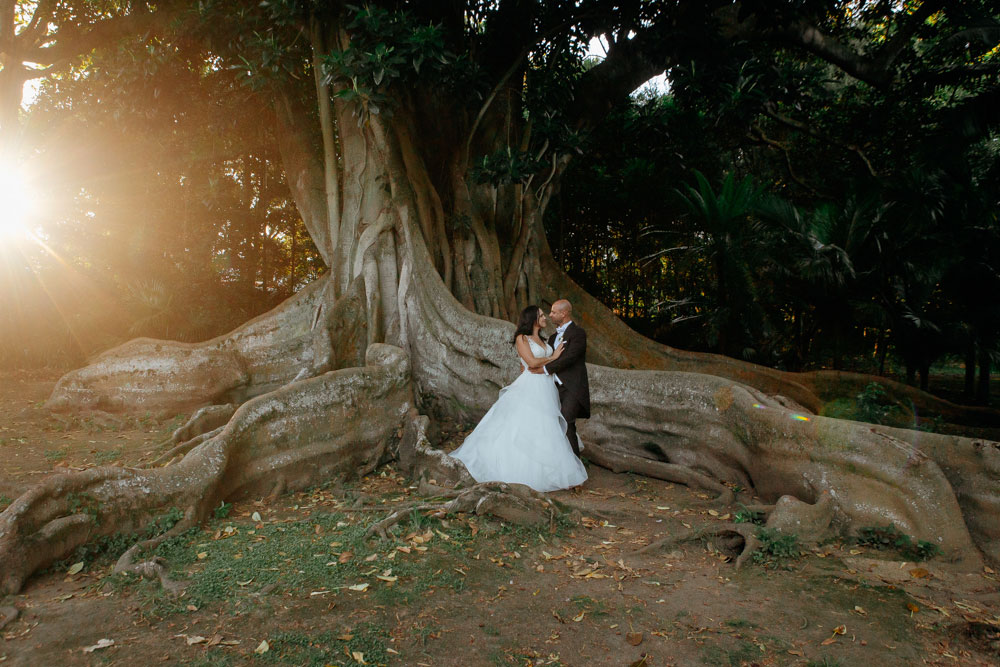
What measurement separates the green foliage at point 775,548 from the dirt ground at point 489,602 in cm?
6

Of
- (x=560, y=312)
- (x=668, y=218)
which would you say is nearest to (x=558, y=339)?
(x=560, y=312)

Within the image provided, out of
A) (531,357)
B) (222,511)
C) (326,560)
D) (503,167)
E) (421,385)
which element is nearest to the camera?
(326,560)

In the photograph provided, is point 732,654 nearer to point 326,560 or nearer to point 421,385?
point 326,560

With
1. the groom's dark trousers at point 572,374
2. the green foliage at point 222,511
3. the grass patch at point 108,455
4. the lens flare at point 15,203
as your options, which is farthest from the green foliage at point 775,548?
the lens flare at point 15,203

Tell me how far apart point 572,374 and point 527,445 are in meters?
0.77

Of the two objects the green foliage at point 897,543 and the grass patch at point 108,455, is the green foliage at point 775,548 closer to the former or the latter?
the green foliage at point 897,543

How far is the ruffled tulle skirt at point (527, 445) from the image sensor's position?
557cm

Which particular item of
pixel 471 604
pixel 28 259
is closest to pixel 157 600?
pixel 471 604

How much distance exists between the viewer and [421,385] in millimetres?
7508

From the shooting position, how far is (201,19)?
7.49 meters

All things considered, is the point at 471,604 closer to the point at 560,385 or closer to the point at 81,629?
the point at 81,629

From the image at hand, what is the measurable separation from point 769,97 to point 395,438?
5.55 m

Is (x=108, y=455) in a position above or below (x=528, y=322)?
below

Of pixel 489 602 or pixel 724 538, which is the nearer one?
pixel 489 602
